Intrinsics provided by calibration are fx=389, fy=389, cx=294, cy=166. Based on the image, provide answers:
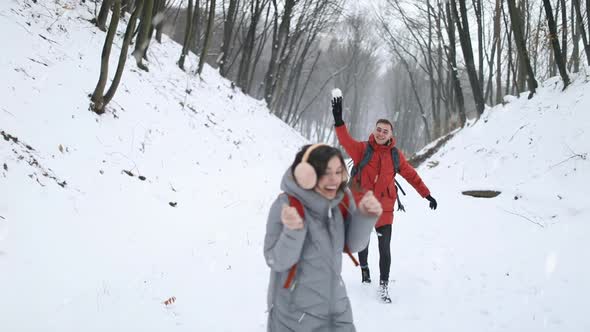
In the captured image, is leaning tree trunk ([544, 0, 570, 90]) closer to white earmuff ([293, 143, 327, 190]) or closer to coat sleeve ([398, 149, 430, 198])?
coat sleeve ([398, 149, 430, 198])

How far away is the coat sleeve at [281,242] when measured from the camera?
1957 mm

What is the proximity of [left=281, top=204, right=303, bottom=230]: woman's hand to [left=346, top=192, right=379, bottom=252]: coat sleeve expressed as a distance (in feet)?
1.42

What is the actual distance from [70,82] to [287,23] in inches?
473

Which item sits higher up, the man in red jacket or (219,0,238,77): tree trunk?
(219,0,238,77): tree trunk

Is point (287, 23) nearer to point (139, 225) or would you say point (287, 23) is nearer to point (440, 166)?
point (440, 166)

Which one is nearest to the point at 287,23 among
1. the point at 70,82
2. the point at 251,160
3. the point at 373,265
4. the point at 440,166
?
the point at 251,160

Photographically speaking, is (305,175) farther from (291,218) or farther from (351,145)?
(351,145)

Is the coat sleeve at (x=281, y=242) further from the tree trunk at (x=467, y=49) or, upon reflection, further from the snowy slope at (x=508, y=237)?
the tree trunk at (x=467, y=49)

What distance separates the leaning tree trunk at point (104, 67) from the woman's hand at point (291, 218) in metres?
5.64

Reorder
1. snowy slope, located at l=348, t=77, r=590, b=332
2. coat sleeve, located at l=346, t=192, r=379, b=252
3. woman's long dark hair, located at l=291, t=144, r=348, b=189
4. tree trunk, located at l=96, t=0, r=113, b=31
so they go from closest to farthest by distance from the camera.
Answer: woman's long dark hair, located at l=291, t=144, r=348, b=189 < coat sleeve, located at l=346, t=192, r=379, b=252 < snowy slope, located at l=348, t=77, r=590, b=332 < tree trunk, located at l=96, t=0, r=113, b=31

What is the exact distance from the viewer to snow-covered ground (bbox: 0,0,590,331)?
3605 mm

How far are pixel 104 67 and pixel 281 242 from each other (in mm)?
5659

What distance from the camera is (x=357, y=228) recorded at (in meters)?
2.20

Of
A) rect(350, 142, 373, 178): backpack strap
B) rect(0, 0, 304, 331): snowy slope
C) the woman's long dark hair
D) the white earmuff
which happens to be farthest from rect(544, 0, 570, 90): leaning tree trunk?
the white earmuff
